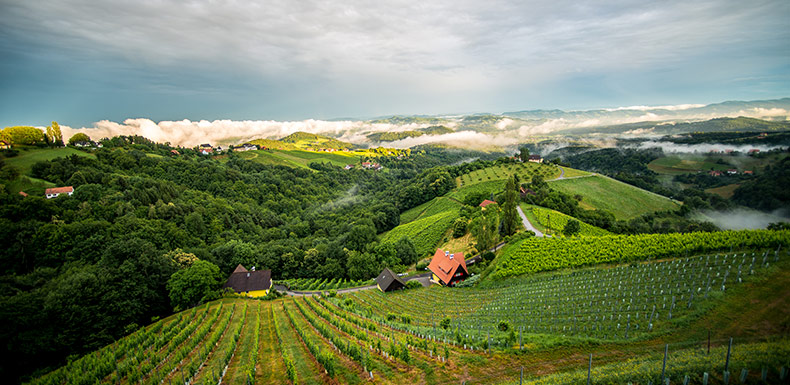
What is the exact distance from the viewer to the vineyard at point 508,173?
103 m

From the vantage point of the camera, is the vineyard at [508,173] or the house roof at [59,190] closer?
the house roof at [59,190]

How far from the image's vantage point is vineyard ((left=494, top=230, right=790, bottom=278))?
25400 millimetres

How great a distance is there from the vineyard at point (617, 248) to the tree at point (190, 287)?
41004mm

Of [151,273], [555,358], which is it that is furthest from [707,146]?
[151,273]

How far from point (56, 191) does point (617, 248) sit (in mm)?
97203

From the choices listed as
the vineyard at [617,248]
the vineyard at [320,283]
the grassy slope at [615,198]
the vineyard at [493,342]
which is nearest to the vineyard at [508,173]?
the grassy slope at [615,198]

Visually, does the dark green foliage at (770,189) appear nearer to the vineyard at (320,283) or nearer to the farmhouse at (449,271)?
the farmhouse at (449,271)

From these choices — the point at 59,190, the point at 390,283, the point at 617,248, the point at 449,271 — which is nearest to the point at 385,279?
the point at 390,283

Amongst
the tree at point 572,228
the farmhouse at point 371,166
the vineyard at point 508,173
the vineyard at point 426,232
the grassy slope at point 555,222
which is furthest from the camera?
the farmhouse at point 371,166

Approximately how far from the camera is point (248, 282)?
47.0 meters

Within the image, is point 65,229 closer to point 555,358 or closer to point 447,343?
point 447,343

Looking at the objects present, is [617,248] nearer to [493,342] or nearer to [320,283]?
[493,342]

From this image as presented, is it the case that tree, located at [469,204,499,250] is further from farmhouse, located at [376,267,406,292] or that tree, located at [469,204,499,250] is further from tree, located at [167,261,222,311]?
tree, located at [167,261,222,311]

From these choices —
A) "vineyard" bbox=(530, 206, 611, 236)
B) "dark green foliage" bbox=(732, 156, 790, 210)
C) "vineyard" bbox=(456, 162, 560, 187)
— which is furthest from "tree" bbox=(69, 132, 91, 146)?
"dark green foliage" bbox=(732, 156, 790, 210)
